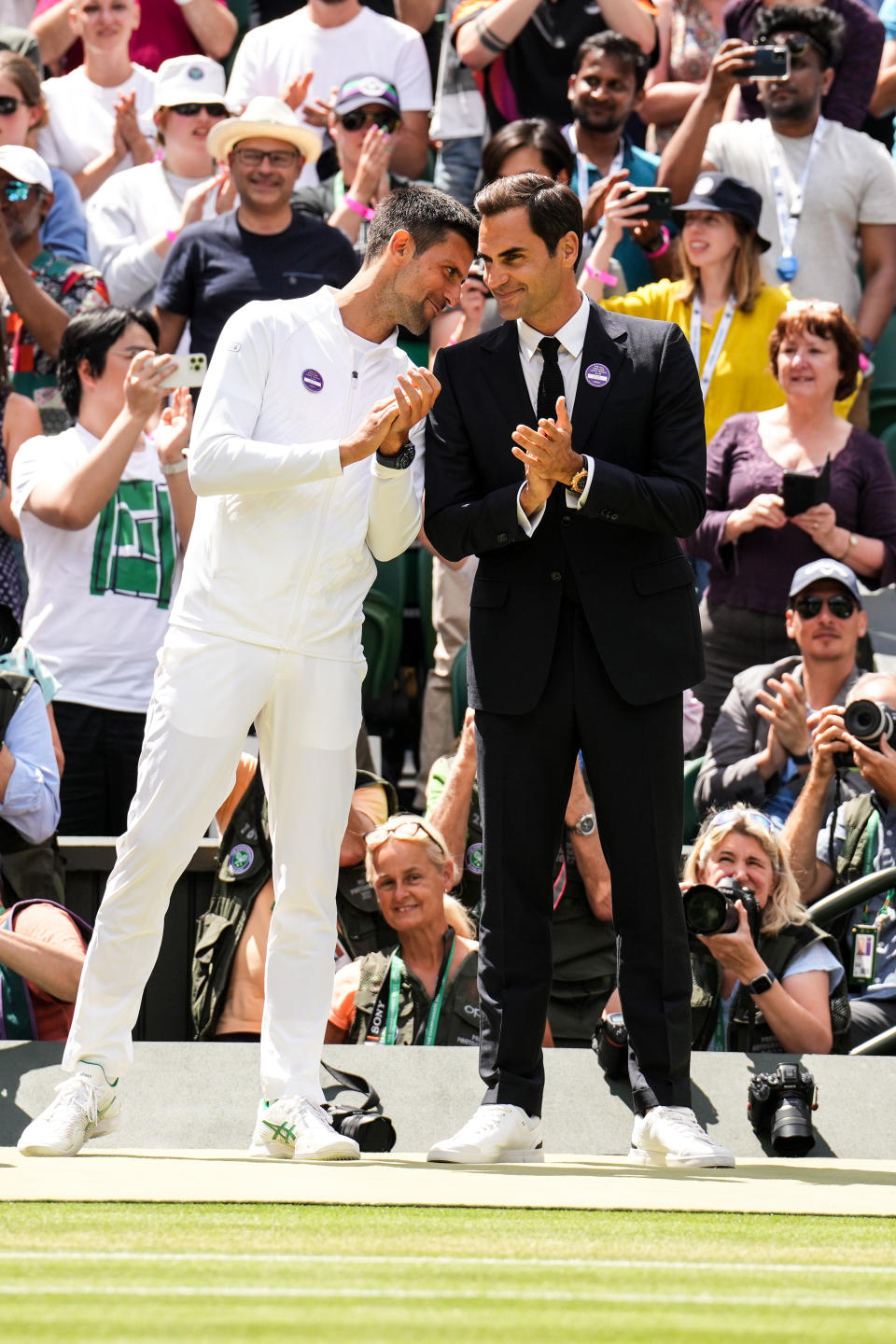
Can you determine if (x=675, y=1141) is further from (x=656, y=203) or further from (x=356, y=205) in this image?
(x=356, y=205)

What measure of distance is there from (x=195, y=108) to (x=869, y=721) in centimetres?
483

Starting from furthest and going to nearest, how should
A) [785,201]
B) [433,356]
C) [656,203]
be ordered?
[785,201]
[656,203]
[433,356]

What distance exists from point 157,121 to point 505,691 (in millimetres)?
5611

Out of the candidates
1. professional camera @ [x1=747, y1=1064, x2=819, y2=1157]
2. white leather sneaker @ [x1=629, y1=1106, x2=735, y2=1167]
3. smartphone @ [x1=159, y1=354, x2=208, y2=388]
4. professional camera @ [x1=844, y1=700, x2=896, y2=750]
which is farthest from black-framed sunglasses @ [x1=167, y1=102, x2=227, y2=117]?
white leather sneaker @ [x1=629, y1=1106, x2=735, y2=1167]

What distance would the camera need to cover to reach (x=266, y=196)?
823 cm

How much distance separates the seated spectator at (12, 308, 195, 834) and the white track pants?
7.68ft

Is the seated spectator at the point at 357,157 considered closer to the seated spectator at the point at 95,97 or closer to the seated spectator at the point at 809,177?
the seated spectator at the point at 95,97

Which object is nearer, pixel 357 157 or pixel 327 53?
pixel 357 157

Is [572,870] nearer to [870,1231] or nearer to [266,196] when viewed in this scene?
[870,1231]

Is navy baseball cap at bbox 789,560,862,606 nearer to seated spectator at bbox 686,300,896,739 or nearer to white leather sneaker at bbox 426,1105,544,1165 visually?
seated spectator at bbox 686,300,896,739

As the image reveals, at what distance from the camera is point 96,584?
7074 millimetres

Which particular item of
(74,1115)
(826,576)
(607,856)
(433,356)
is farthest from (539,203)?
(433,356)

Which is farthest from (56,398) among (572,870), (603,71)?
(572,870)

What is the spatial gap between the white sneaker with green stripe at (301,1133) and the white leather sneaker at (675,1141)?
2.14 ft
